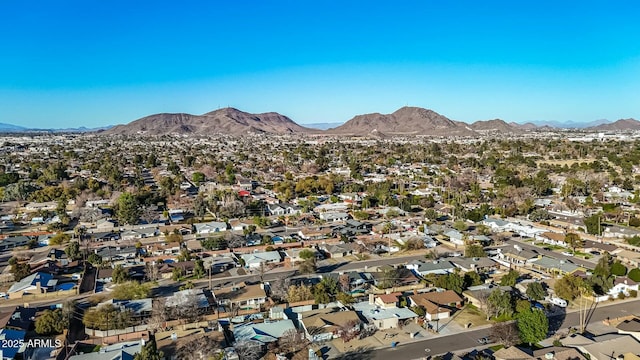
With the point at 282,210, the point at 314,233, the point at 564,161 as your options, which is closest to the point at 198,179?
the point at 282,210

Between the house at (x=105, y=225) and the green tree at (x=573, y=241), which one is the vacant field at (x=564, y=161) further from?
the house at (x=105, y=225)

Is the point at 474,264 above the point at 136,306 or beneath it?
beneath

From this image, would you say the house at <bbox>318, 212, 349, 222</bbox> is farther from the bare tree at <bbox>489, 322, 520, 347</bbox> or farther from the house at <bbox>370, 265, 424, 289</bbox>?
the bare tree at <bbox>489, 322, 520, 347</bbox>

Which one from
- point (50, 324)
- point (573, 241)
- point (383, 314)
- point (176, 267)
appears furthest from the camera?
point (573, 241)

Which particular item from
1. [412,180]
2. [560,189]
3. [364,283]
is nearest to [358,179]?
[412,180]

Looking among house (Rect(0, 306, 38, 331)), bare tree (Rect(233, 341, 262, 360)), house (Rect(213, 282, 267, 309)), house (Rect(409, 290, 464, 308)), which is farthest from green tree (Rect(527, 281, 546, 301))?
house (Rect(0, 306, 38, 331))

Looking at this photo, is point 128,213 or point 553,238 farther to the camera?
point 128,213

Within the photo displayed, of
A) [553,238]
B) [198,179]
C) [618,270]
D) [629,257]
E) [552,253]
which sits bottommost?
[552,253]

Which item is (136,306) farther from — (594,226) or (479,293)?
(594,226)
